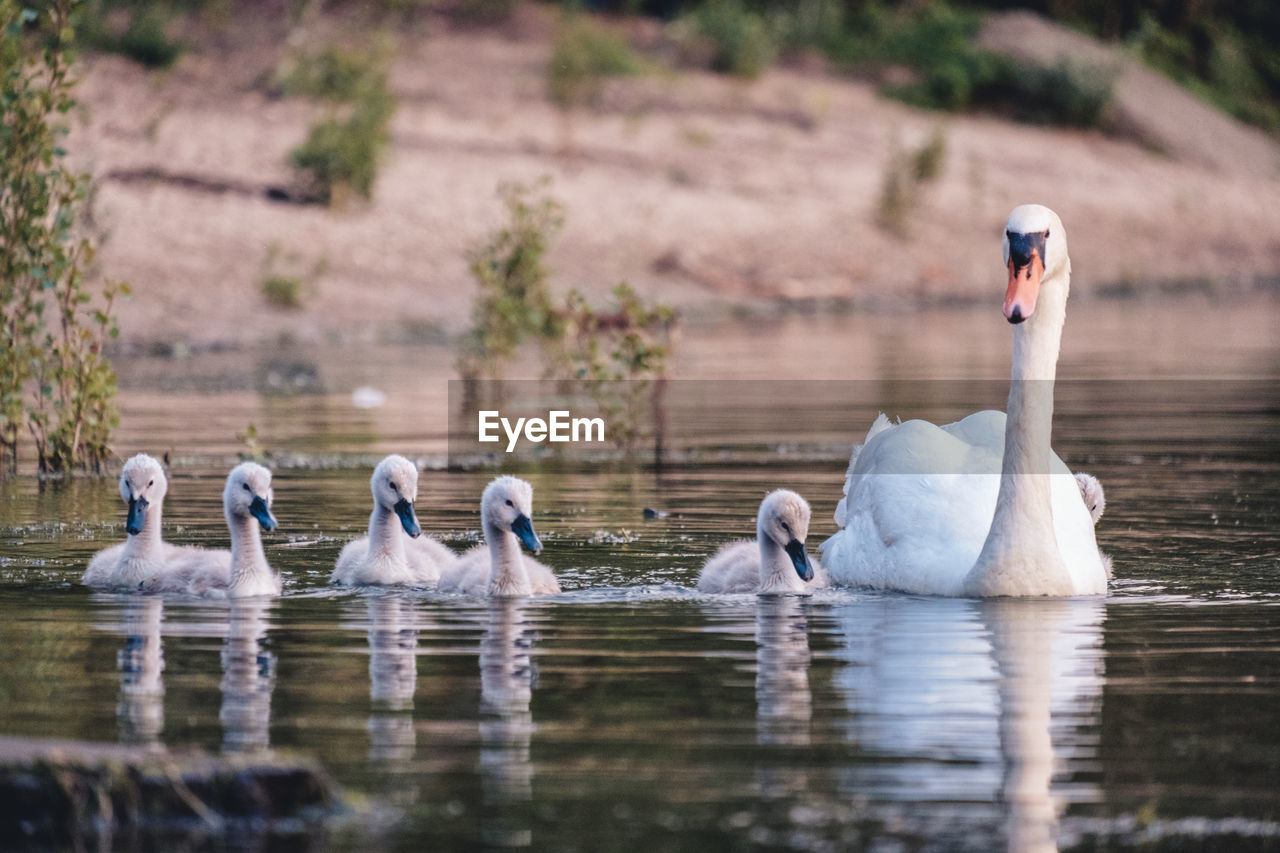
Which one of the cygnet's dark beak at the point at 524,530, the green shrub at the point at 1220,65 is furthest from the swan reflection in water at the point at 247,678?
the green shrub at the point at 1220,65

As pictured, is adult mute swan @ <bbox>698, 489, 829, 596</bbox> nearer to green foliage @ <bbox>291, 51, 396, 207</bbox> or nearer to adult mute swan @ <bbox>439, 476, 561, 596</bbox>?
adult mute swan @ <bbox>439, 476, 561, 596</bbox>

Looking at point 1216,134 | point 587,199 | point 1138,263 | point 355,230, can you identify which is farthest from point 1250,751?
point 1216,134

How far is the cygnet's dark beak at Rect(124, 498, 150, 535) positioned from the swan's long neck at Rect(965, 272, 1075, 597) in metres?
3.68

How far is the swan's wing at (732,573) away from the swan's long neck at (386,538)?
1418 mm

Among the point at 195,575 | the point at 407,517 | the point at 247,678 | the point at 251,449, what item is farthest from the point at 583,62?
the point at 247,678

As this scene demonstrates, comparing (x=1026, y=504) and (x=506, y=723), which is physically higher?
(x=1026, y=504)

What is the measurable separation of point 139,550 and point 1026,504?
3.90 meters

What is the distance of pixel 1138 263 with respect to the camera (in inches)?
1559

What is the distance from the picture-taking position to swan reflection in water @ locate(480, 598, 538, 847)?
223 inches

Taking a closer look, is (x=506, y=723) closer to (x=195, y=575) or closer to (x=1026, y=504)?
(x=1026, y=504)

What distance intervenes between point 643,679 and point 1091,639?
1.85 metres

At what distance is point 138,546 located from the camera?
402 inches

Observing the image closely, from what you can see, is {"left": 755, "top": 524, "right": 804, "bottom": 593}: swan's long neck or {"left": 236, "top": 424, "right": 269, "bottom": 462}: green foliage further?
{"left": 236, "top": 424, "right": 269, "bottom": 462}: green foliage

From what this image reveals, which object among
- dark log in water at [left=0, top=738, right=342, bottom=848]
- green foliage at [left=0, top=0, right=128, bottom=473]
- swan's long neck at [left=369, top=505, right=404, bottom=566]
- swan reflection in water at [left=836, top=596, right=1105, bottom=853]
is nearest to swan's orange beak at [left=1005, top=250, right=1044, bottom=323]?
swan reflection in water at [left=836, top=596, right=1105, bottom=853]
